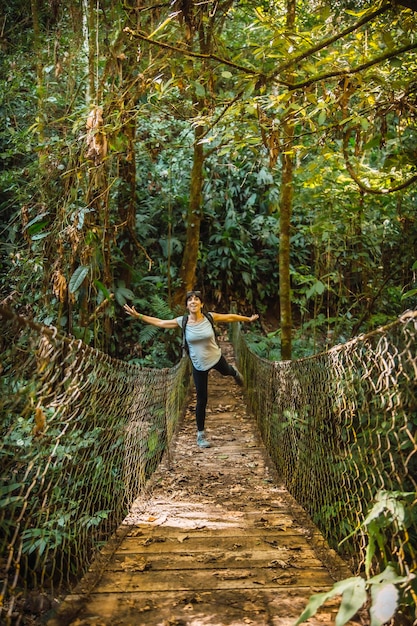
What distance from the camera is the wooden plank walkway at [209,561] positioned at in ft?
5.14

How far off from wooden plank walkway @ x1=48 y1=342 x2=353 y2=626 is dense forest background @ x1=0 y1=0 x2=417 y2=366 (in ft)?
5.53

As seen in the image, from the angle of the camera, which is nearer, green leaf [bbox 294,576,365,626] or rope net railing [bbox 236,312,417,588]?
green leaf [bbox 294,576,365,626]

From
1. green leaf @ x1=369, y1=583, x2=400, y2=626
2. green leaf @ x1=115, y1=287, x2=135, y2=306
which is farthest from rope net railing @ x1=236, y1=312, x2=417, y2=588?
green leaf @ x1=115, y1=287, x2=135, y2=306

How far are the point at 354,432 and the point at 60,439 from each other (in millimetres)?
1014

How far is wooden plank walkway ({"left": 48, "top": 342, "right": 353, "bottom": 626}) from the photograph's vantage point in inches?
61.6

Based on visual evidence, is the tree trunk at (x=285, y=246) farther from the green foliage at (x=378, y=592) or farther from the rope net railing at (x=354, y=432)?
the green foliage at (x=378, y=592)

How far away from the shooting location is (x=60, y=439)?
1.98 meters

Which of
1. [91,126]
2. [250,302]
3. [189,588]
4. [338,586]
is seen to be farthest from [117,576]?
[250,302]

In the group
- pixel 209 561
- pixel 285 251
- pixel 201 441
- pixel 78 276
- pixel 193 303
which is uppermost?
pixel 285 251

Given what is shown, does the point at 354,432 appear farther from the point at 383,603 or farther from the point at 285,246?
the point at 285,246

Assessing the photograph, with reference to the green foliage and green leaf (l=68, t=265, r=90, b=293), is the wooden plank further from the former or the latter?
green leaf (l=68, t=265, r=90, b=293)

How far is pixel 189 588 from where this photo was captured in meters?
1.76

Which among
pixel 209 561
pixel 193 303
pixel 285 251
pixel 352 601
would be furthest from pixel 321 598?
pixel 285 251

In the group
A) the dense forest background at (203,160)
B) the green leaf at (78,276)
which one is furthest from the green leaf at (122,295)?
the green leaf at (78,276)
